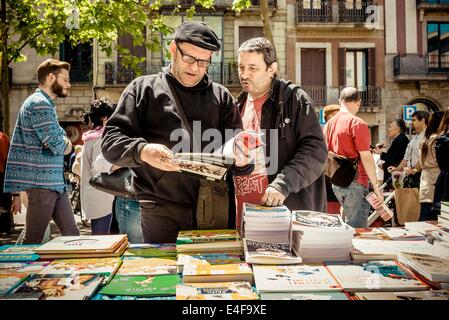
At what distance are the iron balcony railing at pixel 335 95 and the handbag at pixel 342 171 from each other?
43.7 feet

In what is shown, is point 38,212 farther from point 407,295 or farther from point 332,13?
point 332,13

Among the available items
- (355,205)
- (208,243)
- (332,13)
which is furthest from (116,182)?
(332,13)

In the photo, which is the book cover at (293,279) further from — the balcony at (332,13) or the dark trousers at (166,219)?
the balcony at (332,13)

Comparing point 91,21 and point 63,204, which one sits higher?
point 91,21

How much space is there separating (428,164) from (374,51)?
1356 centimetres

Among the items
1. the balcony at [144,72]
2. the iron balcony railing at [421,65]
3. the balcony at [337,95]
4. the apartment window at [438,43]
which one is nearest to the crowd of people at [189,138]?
the apartment window at [438,43]

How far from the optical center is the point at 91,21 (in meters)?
6.99

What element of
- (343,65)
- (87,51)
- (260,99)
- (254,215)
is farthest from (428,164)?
(87,51)

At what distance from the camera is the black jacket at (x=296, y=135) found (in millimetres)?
2186

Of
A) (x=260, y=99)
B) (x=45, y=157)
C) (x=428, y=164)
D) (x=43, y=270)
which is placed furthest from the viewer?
(x=428, y=164)

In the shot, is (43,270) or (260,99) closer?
(43,270)

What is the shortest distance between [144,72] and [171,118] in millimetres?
15360

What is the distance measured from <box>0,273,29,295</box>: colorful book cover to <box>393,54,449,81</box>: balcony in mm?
14798
